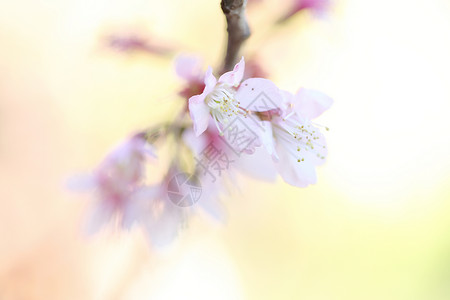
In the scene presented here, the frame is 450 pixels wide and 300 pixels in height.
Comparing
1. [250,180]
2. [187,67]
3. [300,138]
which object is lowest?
[300,138]

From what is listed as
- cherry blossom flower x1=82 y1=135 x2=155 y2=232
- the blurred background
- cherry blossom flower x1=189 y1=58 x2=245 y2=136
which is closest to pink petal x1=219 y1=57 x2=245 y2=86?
cherry blossom flower x1=189 y1=58 x2=245 y2=136

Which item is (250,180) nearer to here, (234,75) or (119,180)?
(119,180)

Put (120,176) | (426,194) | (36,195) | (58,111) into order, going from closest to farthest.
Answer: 1. (120,176)
2. (36,195)
3. (58,111)
4. (426,194)

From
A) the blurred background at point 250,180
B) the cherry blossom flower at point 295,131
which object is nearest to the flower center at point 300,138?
the cherry blossom flower at point 295,131

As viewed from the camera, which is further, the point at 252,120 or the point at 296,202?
the point at 296,202

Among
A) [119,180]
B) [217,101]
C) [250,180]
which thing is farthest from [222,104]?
[250,180]

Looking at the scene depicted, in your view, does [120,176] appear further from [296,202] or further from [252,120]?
[296,202]

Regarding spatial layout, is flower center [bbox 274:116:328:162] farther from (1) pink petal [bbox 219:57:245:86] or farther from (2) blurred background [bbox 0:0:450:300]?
(2) blurred background [bbox 0:0:450:300]

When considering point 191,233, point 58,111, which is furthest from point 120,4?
point 191,233
